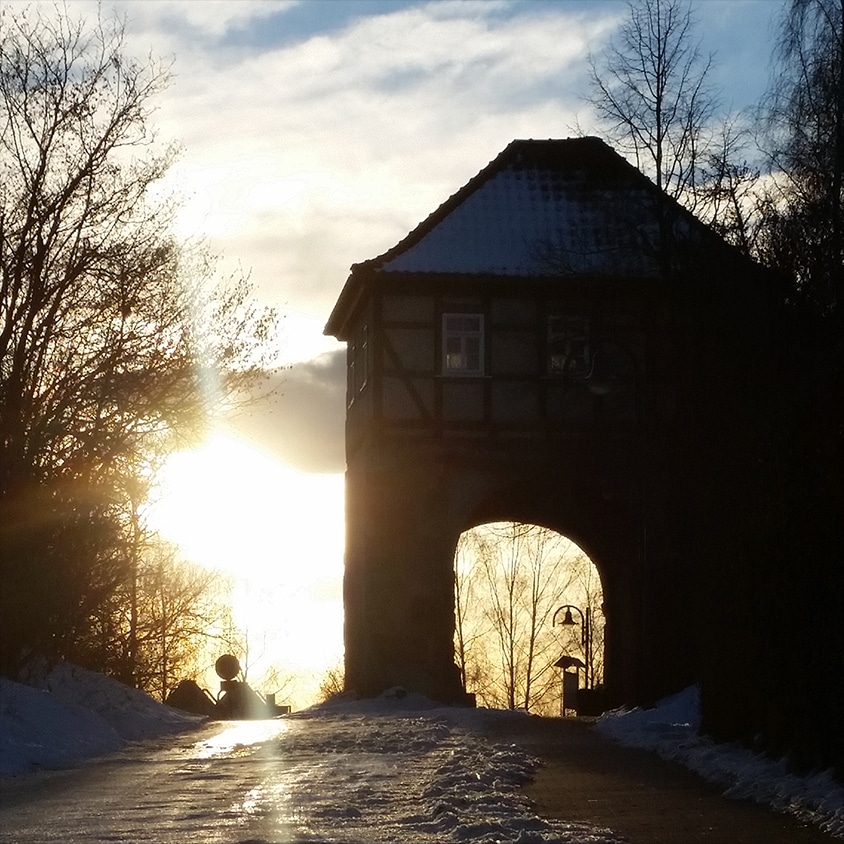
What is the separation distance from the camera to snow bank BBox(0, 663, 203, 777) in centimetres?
1684

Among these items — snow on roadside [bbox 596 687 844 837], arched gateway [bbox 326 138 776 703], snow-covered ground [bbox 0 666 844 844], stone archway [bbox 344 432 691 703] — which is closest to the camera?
snow-covered ground [bbox 0 666 844 844]

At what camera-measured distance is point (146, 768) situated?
51.1ft

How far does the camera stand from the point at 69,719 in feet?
64.4

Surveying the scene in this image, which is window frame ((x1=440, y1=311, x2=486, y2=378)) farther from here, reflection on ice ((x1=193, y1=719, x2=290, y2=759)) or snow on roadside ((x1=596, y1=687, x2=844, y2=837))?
snow on roadside ((x1=596, y1=687, x2=844, y2=837))

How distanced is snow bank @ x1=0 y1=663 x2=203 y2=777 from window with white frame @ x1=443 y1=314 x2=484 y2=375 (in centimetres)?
829

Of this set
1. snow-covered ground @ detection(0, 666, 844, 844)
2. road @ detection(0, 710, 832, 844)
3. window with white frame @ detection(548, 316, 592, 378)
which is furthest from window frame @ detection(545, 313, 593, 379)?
road @ detection(0, 710, 832, 844)

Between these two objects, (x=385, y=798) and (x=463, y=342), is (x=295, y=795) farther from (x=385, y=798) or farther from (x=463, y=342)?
(x=463, y=342)

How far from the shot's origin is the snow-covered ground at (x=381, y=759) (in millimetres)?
10227

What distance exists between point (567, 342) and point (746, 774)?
18.9 m

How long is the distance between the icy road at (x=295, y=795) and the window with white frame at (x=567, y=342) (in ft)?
42.0

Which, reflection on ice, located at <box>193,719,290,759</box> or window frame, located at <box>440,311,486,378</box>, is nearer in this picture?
reflection on ice, located at <box>193,719,290,759</box>

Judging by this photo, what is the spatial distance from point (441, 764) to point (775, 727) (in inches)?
118

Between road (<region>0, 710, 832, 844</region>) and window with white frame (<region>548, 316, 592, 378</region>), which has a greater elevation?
window with white frame (<region>548, 316, 592, 378</region>)

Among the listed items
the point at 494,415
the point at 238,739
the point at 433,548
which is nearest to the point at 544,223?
the point at 494,415
